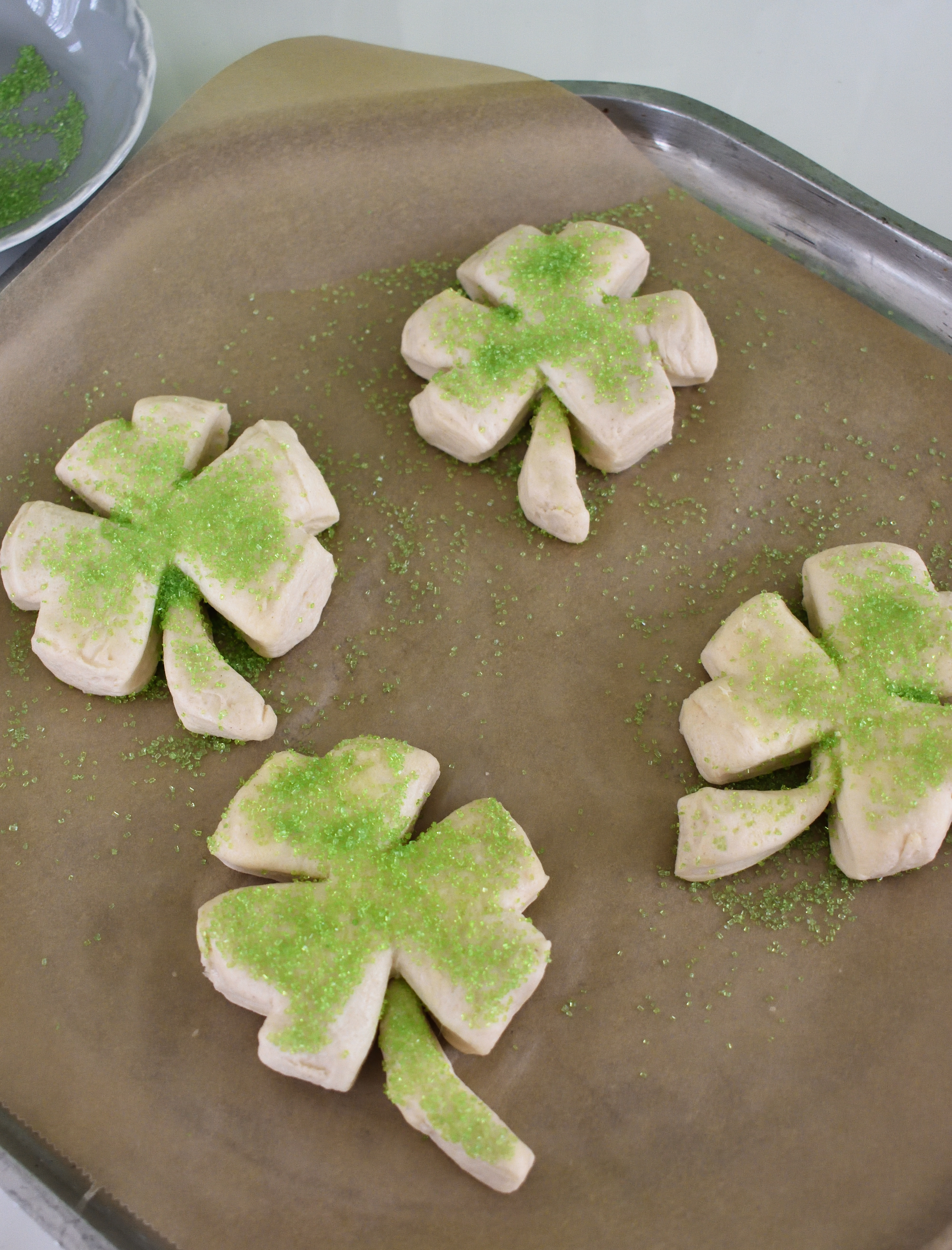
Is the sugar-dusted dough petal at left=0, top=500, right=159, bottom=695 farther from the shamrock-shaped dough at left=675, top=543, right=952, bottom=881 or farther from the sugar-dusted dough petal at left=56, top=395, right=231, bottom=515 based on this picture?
the shamrock-shaped dough at left=675, top=543, right=952, bottom=881

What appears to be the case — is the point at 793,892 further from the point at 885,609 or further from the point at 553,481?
the point at 553,481

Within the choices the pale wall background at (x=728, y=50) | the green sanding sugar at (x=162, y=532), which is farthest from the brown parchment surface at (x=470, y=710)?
the pale wall background at (x=728, y=50)

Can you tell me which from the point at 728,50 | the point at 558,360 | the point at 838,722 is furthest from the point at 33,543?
the point at 728,50

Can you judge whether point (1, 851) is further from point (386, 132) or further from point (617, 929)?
point (386, 132)

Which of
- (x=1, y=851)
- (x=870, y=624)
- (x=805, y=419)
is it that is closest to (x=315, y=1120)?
(x=1, y=851)

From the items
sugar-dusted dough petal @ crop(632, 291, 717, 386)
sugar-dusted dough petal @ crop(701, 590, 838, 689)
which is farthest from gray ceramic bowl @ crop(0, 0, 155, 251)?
sugar-dusted dough petal @ crop(701, 590, 838, 689)

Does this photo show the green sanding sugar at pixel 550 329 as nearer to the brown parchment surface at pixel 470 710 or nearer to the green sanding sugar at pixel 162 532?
the brown parchment surface at pixel 470 710

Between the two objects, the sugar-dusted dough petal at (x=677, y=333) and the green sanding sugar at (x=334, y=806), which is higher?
the sugar-dusted dough petal at (x=677, y=333)
